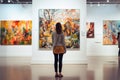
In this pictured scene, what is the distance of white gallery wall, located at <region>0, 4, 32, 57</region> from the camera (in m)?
28.1

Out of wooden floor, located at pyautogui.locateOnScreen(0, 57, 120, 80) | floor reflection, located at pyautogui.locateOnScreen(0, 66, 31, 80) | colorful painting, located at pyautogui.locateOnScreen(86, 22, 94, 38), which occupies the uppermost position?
colorful painting, located at pyautogui.locateOnScreen(86, 22, 94, 38)

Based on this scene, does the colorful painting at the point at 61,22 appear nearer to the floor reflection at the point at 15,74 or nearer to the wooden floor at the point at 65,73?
the wooden floor at the point at 65,73

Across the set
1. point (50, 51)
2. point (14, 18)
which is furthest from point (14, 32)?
point (50, 51)

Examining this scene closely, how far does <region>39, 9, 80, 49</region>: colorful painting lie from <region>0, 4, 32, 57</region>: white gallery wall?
30.6ft

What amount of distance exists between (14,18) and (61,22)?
987 cm

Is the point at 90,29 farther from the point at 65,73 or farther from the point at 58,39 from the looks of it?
the point at 58,39

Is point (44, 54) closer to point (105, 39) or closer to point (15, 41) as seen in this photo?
point (15, 41)

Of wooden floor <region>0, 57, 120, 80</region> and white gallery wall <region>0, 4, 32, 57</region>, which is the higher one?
white gallery wall <region>0, 4, 32, 57</region>

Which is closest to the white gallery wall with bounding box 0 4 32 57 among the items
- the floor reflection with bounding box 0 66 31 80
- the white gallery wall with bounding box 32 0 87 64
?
the white gallery wall with bounding box 32 0 87 64

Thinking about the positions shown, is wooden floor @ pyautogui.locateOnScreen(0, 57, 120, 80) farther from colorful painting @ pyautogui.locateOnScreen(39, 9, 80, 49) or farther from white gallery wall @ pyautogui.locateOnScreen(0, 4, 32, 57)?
white gallery wall @ pyautogui.locateOnScreen(0, 4, 32, 57)

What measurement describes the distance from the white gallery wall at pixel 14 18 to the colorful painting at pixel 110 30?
22.9 feet

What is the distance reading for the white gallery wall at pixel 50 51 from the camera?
19031 millimetres

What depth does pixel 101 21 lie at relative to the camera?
30.0 meters

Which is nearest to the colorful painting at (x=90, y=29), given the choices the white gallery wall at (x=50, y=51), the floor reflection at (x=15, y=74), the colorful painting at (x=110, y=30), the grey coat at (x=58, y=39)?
the colorful painting at (x=110, y=30)
